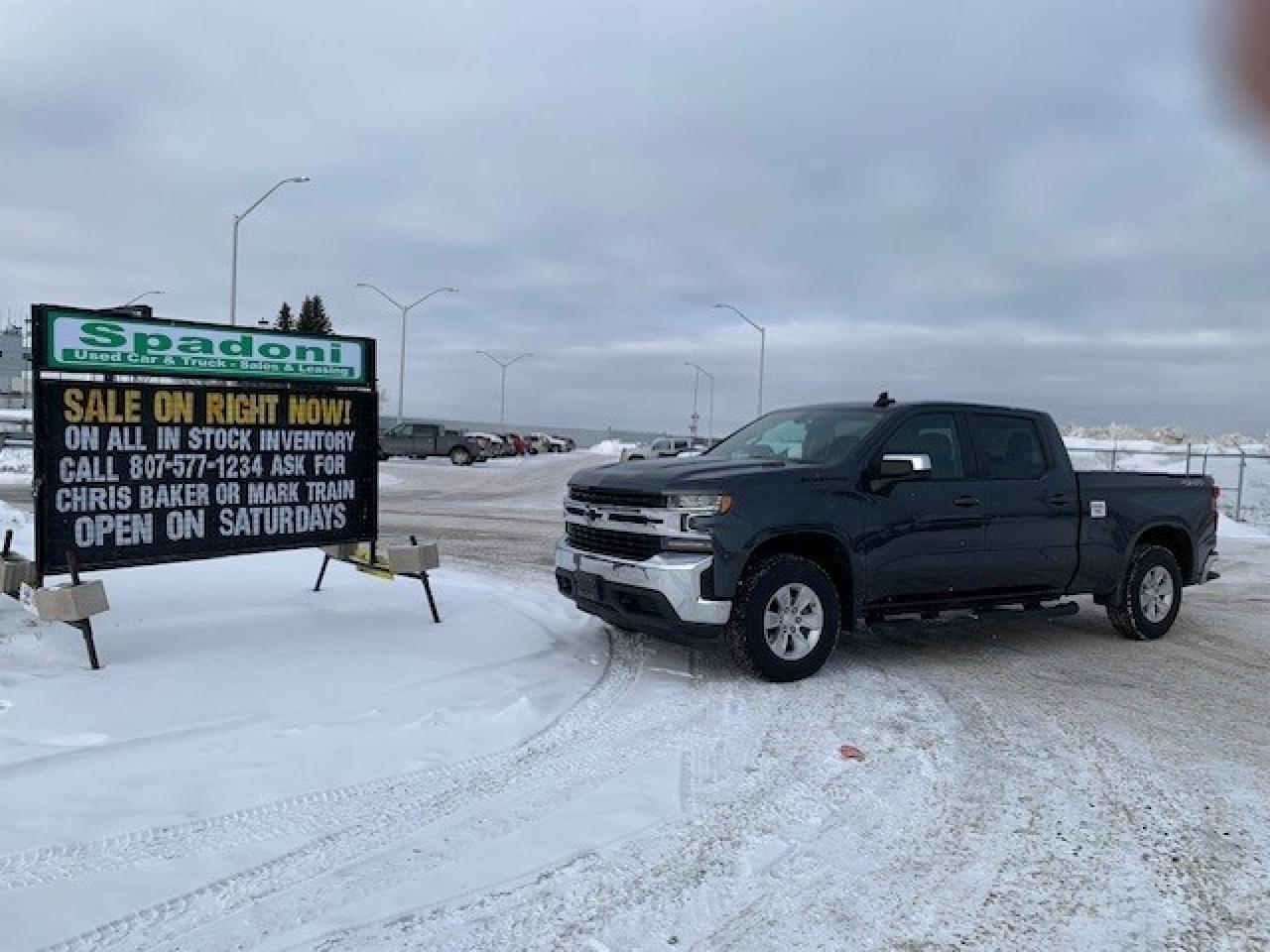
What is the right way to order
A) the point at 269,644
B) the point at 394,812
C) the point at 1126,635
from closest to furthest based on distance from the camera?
1. the point at 394,812
2. the point at 269,644
3. the point at 1126,635

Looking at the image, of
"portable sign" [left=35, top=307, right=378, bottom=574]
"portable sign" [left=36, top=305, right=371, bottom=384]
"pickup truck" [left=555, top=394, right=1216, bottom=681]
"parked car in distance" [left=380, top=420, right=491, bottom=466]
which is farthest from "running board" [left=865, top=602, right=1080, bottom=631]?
"parked car in distance" [left=380, top=420, right=491, bottom=466]

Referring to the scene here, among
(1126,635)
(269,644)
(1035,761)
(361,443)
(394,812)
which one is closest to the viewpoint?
(394,812)

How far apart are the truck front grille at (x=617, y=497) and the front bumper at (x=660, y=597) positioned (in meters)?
0.34

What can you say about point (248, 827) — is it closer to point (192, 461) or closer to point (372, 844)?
point (372, 844)

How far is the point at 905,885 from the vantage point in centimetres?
373

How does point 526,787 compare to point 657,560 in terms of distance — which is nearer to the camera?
point 526,787

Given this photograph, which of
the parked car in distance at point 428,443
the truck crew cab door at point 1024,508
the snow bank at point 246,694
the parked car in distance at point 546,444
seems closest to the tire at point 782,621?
the snow bank at point 246,694

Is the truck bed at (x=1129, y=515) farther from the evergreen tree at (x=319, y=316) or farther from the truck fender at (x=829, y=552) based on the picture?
the evergreen tree at (x=319, y=316)

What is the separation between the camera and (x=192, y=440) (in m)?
6.82

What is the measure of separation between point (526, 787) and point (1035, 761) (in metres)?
2.58

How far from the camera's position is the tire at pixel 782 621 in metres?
6.40

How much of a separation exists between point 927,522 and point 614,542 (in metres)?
2.21

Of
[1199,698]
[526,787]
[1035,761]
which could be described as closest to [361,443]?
[526,787]

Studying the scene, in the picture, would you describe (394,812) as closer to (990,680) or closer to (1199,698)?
(990,680)
